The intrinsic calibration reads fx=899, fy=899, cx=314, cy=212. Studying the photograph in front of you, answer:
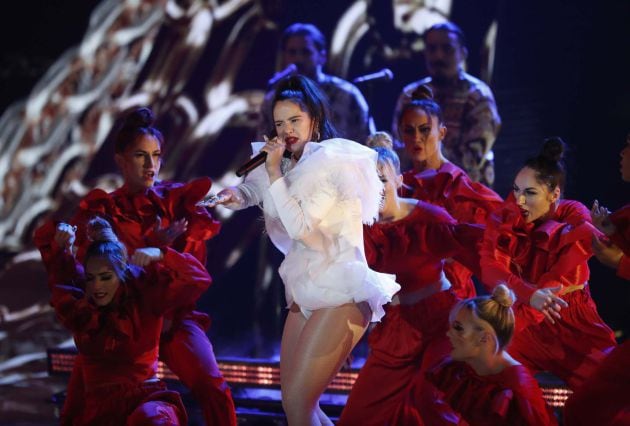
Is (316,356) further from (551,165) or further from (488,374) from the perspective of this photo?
(551,165)

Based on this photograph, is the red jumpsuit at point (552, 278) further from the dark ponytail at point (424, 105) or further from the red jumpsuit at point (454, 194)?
the dark ponytail at point (424, 105)

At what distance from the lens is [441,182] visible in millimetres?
4312

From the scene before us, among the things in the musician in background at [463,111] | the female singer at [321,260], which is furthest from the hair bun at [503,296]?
the musician in background at [463,111]

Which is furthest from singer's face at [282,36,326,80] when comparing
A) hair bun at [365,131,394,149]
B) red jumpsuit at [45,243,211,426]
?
red jumpsuit at [45,243,211,426]

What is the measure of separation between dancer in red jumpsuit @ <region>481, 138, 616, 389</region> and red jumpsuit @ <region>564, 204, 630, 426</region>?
0.29 m

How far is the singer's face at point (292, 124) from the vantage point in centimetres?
349

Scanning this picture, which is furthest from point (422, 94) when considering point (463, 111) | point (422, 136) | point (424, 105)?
point (463, 111)

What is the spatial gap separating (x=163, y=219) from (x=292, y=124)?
3.54 ft

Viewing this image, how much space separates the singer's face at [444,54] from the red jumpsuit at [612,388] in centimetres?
223

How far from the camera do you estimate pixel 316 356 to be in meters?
3.28

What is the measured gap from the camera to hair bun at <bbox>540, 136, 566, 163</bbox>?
156 inches

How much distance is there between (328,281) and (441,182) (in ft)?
4.00

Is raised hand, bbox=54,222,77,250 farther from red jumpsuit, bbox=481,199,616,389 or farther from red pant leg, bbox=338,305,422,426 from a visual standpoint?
red jumpsuit, bbox=481,199,616,389

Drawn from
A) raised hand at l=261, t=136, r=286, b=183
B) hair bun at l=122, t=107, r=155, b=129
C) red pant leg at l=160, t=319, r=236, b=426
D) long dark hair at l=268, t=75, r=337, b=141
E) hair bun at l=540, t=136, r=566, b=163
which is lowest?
red pant leg at l=160, t=319, r=236, b=426
